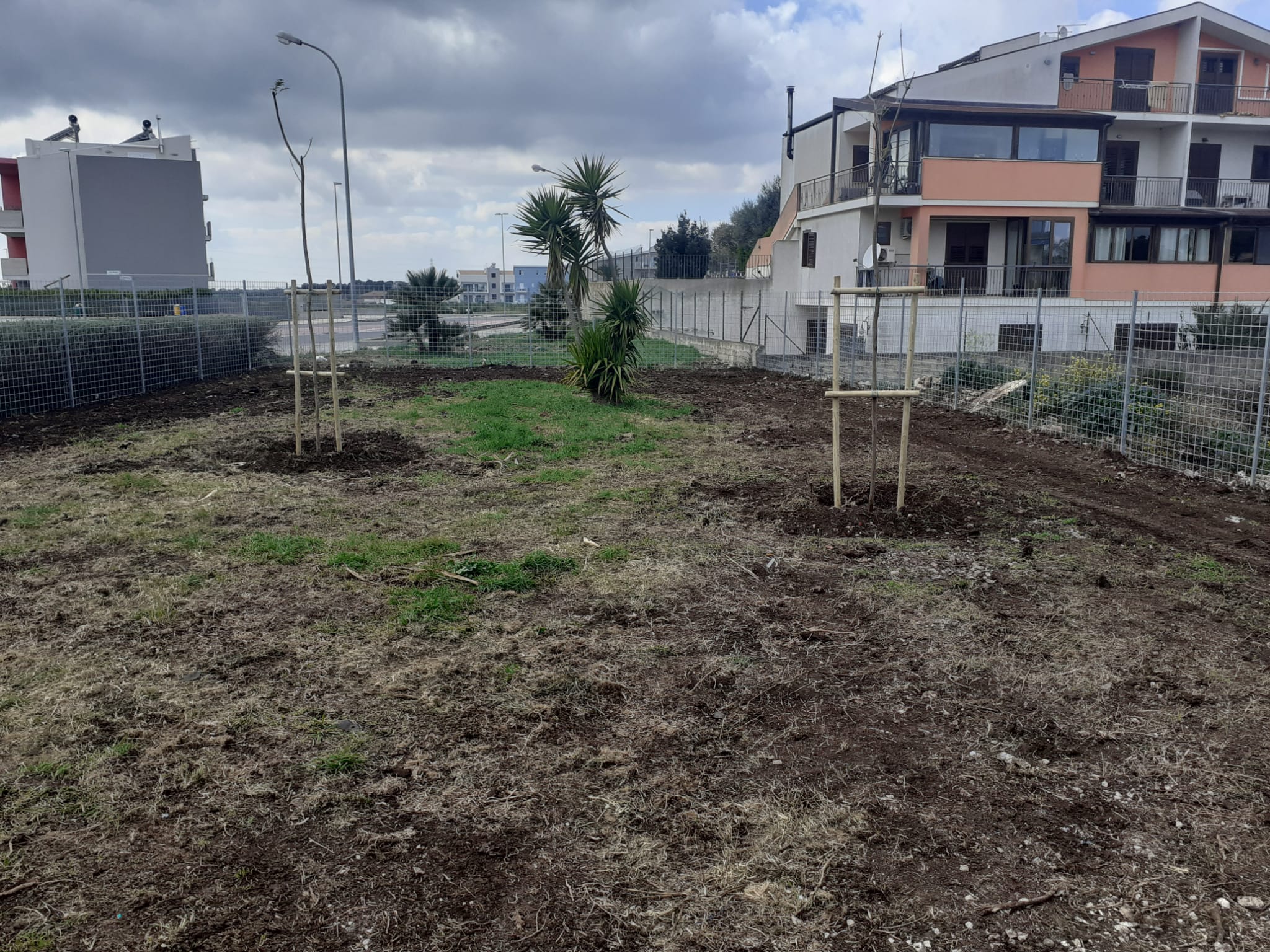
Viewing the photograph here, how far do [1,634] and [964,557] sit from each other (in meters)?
5.69

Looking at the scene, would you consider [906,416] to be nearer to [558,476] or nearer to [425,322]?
[558,476]

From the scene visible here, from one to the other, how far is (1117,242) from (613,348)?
22.2 metres

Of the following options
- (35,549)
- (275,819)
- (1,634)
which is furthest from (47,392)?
(275,819)

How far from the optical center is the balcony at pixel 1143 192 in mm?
29719

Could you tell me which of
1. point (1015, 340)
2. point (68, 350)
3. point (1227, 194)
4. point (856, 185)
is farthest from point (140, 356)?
point (1227, 194)

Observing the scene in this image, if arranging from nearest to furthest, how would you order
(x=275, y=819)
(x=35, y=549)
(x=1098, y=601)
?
1. (x=275, y=819)
2. (x=1098, y=601)
3. (x=35, y=549)

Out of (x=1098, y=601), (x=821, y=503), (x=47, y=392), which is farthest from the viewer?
(x=47, y=392)

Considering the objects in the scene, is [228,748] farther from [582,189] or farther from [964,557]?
[582,189]

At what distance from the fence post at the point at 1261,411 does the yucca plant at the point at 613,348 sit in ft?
26.9

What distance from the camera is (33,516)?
7.08 metres

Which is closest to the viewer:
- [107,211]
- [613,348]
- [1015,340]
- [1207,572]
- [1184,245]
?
[1207,572]

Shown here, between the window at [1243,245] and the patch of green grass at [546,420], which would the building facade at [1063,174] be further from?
the patch of green grass at [546,420]

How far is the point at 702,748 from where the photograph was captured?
3768 millimetres

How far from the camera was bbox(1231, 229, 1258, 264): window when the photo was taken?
3023 centimetres
